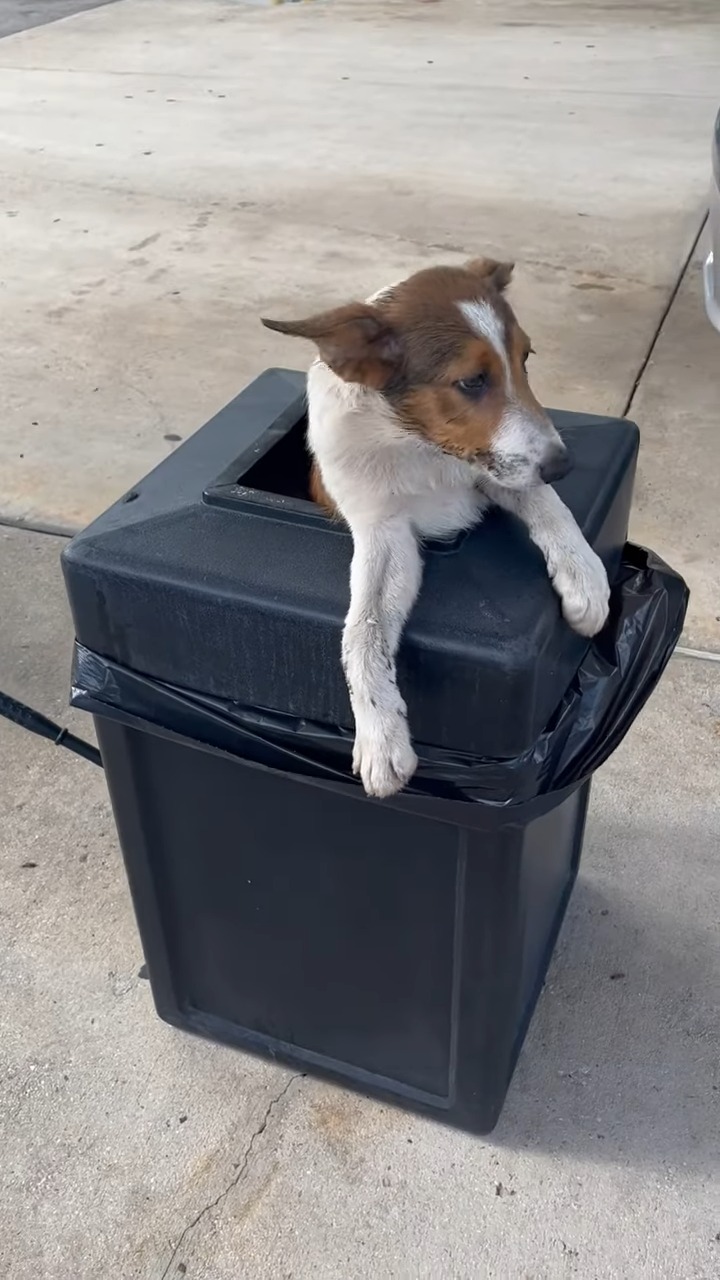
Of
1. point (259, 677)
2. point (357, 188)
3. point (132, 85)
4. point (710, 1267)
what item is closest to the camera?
point (259, 677)

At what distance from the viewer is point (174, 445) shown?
419 cm

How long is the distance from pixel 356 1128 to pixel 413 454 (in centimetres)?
124

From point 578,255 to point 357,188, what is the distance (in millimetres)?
1734

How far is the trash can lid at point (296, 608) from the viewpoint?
57.7 inches

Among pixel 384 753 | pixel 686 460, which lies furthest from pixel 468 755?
pixel 686 460

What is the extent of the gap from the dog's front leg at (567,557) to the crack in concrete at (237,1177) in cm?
113

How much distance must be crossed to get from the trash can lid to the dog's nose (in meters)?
0.12

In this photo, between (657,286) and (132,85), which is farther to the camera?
(132,85)

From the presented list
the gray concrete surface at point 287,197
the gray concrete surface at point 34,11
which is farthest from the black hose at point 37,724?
the gray concrete surface at point 34,11

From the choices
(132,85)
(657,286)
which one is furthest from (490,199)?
(132,85)

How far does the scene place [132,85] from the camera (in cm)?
934

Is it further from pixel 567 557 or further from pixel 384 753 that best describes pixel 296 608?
pixel 567 557

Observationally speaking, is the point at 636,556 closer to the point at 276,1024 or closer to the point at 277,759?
the point at 277,759

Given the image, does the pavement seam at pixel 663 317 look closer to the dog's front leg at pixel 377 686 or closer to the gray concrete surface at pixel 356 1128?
the gray concrete surface at pixel 356 1128
